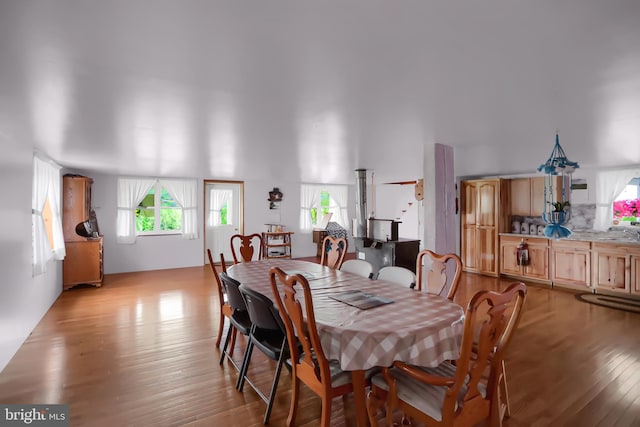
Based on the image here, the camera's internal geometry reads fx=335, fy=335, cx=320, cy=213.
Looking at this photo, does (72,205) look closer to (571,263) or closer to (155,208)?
(155,208)

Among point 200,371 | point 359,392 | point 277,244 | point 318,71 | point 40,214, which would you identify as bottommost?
point 200,371

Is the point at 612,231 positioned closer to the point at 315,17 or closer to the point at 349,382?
the point at 349,382

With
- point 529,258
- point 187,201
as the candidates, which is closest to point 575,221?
point 529,258

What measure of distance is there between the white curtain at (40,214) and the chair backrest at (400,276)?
12.2 feet

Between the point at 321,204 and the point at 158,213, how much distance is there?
4.18 metres

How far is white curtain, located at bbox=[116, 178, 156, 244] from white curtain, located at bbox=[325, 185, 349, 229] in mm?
4879

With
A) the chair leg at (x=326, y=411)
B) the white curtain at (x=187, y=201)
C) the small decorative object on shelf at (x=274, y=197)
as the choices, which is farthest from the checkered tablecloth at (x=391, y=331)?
the small decorative object on shelf at (x=274, y=197)

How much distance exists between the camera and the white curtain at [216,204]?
8000mm

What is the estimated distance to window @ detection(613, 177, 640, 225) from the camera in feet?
17.7

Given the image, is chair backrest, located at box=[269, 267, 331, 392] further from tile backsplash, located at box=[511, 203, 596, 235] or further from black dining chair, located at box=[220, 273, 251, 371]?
tile backsplash, located at box=[511, 203, 596, 235]

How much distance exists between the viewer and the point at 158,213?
7367mm

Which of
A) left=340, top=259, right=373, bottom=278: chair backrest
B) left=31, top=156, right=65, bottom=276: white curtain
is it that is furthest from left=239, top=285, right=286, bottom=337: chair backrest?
left=31, top=156, right=65, bottom=276: white curtain

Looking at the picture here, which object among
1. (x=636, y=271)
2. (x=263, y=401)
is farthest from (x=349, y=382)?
(x=636, y=271)

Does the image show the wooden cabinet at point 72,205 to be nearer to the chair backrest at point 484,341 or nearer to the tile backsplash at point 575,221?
the chair backrest at point 484,341
